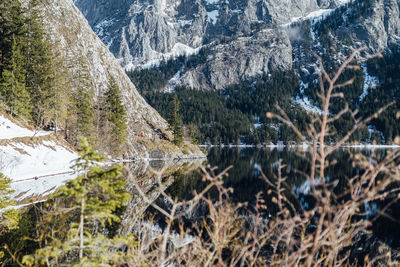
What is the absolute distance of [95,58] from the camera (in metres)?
68.9

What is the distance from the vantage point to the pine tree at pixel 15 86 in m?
32.4

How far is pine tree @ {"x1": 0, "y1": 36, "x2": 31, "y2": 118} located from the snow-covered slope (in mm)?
2340

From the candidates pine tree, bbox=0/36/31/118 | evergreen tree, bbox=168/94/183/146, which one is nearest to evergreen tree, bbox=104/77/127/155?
evergreen tree, bbox=168/94/183/146

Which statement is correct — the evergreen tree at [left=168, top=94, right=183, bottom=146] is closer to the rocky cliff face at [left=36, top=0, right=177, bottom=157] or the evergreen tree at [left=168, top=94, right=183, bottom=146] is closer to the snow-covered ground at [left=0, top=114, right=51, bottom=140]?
the rocky cliff face at [left=36, top=0, right=177, bottom=157]

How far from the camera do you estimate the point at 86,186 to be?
5.02m

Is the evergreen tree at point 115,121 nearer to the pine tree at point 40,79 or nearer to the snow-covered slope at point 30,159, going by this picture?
the pine tree at point 40,79

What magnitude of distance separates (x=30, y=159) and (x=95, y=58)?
48.0 meters

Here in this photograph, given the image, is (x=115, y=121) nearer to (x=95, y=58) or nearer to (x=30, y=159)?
(x=30, y=159)

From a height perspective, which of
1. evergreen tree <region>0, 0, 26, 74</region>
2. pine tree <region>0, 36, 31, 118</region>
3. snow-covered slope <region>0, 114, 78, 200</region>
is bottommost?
snow-covered slope <region>0, 114, 78, 200</region>

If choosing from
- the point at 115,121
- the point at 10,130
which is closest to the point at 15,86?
the point at 10,130

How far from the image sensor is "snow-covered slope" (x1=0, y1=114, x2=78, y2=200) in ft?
71.7

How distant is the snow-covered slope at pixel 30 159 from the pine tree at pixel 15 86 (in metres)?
2.34

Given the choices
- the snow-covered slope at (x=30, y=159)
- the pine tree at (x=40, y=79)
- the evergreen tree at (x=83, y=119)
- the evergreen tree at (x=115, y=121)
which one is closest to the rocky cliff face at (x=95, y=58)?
the evergreen tree at (x=115, y=121)

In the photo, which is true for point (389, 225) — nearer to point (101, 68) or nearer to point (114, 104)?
point (114, 104)
